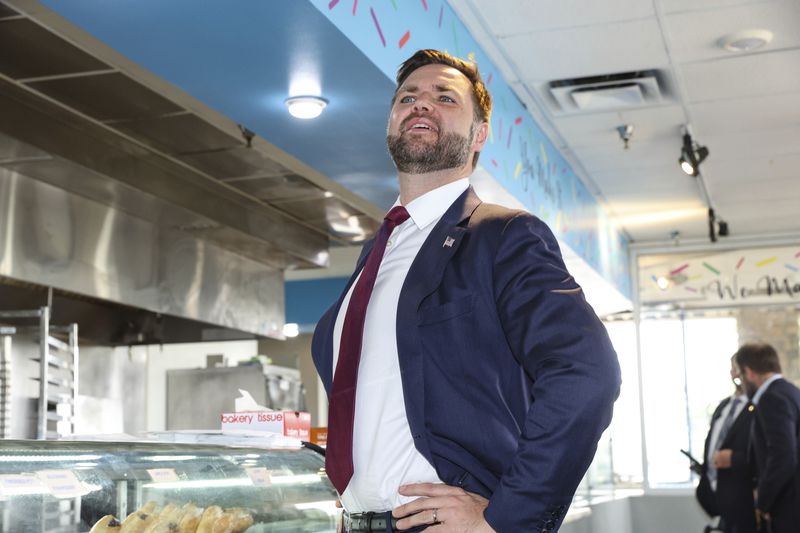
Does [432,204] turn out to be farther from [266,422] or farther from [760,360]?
[760,360]

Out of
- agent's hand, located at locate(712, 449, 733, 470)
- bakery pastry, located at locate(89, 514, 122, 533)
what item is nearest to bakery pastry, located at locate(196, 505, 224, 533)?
bakery pastry, located at locate(89, 514, 122, 533)

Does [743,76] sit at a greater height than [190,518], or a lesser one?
greater

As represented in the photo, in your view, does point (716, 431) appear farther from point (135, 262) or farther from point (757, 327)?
point (135, 262)

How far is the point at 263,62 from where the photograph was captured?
132 inches

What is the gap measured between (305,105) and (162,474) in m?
1.54

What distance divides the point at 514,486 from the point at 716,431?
5518 mm

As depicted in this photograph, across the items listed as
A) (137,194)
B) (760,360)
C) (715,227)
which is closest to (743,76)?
(760,360)

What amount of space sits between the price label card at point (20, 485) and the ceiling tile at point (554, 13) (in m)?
2.79

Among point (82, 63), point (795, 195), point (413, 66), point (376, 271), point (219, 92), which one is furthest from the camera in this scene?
point (795, 195)

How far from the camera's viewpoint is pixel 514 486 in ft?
4.06

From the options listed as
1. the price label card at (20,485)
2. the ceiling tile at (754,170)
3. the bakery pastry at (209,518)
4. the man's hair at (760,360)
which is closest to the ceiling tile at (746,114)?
the ceiling tile at (754,170)

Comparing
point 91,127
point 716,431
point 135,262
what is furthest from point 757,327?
point 91,127

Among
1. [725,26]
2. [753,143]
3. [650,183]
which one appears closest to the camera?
[725,26]

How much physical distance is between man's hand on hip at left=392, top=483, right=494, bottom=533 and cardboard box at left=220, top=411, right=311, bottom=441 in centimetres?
197
